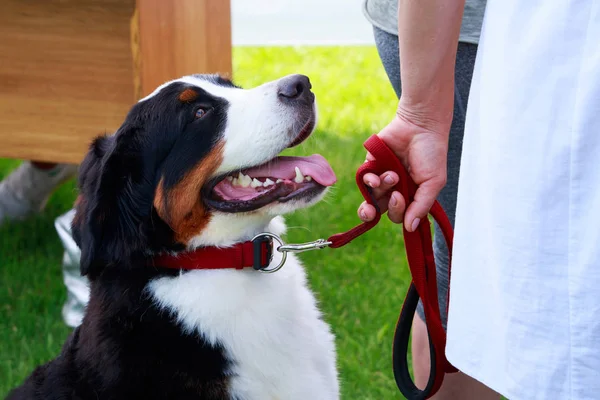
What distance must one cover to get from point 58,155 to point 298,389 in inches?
64.7

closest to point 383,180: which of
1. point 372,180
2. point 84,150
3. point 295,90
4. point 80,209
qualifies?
point 372,180

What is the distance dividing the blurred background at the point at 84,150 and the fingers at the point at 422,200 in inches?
51.6

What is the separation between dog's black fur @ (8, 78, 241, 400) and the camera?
1938mm

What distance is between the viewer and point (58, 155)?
319 cm

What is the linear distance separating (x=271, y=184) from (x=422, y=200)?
Answer: 433mm

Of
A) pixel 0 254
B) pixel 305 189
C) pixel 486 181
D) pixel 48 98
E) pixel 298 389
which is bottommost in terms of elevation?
pixel 0 254

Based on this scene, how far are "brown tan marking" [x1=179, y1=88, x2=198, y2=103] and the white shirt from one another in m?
0.96

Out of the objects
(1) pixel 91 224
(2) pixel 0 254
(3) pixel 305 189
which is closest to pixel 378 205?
(3) pixel 305 189

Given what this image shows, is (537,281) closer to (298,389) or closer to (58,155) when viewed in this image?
(298,389)

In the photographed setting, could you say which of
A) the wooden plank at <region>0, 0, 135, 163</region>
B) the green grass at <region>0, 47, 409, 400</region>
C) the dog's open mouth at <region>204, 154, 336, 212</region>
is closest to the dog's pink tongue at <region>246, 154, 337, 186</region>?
the dog's open mouth at <region>204, 154, 336, 212</region>

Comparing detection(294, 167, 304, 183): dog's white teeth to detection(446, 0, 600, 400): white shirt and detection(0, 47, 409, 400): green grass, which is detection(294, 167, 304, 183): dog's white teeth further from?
detection(0, 47, 409, 400): green grass

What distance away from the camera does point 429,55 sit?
61.6 inches

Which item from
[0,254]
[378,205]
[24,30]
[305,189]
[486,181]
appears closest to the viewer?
[486,181]

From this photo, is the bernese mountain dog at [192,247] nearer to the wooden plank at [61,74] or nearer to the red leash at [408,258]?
the red leash at [408,258]
